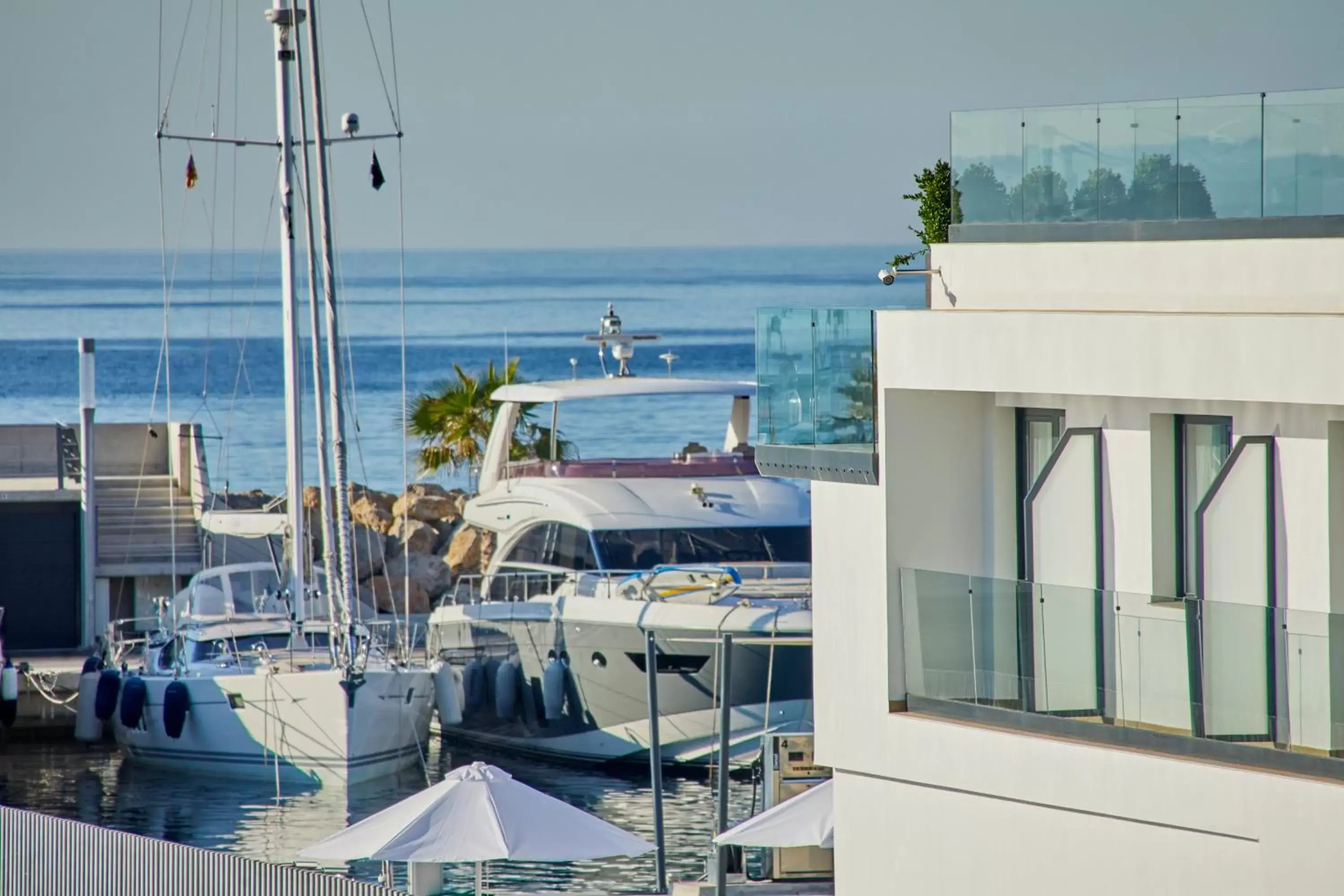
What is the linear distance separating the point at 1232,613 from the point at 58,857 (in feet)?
27.2

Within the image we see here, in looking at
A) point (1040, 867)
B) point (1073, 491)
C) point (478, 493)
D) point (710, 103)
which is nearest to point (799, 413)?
point (1073, 491)

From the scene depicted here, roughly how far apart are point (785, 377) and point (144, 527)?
877 inches

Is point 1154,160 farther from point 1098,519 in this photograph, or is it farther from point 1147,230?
point 1098,519

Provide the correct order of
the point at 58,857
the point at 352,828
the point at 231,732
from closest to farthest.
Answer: the point at 58,857, the point at 352,828, the point at 231,732

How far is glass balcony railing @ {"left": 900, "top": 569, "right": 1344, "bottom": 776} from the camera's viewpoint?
10.8m

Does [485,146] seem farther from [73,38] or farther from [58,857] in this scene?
[58,857]

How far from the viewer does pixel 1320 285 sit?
11.0 m

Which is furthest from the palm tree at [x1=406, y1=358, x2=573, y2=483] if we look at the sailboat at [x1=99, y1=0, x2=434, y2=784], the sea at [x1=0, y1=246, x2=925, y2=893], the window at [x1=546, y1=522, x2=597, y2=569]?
the window at [x1=546, y1=522, x2=597, y2=569]

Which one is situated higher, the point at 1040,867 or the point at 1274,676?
the point at 1274,676

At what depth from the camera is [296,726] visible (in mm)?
26203

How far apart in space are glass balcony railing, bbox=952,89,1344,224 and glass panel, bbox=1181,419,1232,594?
1.15 meters

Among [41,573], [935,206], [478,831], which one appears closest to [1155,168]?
[935,206]

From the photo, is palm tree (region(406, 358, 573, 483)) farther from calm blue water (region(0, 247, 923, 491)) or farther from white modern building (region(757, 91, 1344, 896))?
white modern building (region(757, 91, 1344, 896))

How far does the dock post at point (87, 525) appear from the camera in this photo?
3178 cm
